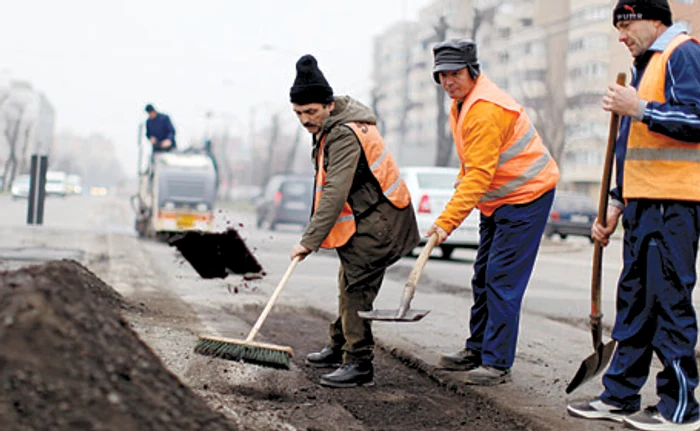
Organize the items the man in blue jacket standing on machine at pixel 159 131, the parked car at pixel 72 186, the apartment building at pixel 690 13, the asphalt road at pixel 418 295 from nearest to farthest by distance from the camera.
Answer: the asphalt road at pixel 418 295, the apartment building at pixel 690 13, the man in blue jacket standing on machine at pixel 159 131, the parked car at pixel 72 186

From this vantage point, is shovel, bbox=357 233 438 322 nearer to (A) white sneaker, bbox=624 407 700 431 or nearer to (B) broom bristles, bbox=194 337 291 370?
(B) broom bristles, bbox=194 337 291 370

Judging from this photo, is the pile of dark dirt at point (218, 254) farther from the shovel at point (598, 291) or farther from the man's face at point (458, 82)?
the shovel at point (598, 291)

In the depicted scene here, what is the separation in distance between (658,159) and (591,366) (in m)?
1.08

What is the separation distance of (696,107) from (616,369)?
1.24 metres

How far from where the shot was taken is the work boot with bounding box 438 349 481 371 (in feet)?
17.1

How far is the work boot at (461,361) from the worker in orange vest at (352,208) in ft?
1.62

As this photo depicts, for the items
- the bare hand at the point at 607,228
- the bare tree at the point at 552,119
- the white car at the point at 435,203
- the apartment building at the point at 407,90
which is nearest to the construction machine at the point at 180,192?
the white car at the point at 435,203

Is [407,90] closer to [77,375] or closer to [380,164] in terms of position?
[380,164]

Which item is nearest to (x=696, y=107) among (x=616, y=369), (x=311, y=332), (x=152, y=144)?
(x=616, y=369)

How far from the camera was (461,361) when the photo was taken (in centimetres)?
524

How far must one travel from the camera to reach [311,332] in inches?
268

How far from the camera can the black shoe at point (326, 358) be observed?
17.6 ft

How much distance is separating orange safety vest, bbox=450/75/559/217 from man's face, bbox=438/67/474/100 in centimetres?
4

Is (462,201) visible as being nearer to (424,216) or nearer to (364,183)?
(364,183)
